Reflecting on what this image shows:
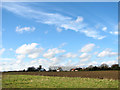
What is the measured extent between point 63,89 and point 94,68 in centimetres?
4666

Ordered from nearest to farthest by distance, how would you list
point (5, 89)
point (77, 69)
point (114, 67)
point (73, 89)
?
point (73, 89) < point (5, 89) < point (114, 67) < point (77, 69)

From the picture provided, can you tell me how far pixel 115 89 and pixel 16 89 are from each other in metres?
8.79

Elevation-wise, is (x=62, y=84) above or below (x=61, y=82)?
above

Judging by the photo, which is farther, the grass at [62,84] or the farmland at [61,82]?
the farmland at [61,82]

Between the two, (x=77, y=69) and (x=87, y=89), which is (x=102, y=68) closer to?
(x=77, y=69)

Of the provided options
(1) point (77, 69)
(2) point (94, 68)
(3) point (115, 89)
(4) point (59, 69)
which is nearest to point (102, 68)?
(2) point (94, 68)

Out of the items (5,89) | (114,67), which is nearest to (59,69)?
(114,67)

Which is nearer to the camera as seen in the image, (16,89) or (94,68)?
(16,89)

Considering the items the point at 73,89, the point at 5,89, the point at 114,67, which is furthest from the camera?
the point at 114,67

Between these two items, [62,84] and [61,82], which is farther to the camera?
[61,82]

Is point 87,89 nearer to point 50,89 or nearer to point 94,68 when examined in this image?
point 50,89

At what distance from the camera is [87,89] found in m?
13.4

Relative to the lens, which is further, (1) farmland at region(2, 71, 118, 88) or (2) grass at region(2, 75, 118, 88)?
(1) farmland at region(2, 71, 118, 88)

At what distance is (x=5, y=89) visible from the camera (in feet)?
46.5
